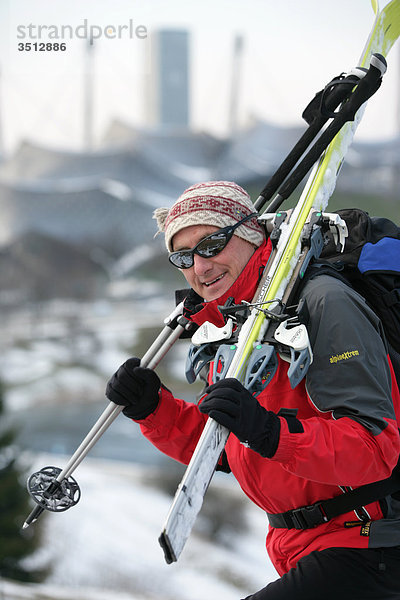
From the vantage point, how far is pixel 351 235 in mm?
1785

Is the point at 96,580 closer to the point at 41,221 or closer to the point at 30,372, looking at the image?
the point at 30,372

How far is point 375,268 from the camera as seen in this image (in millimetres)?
1675

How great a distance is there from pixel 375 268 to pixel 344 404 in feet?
1.30

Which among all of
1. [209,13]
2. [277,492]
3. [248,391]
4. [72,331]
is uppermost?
[248,391]

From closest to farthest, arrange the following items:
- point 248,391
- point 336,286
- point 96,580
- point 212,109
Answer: point 248,391 → point 336,286 → point 96,580 → point 212,109

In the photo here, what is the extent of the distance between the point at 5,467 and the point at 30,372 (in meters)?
11.4

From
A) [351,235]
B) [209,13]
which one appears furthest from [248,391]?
[209,13]

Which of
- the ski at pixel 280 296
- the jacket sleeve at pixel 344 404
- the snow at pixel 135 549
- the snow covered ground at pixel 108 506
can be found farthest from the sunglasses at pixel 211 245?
the snow at pixel 135 549

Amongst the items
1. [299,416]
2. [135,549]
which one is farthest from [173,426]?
[135,549]

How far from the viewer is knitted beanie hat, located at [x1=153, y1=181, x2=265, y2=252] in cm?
177

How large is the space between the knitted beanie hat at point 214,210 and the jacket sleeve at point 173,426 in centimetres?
47

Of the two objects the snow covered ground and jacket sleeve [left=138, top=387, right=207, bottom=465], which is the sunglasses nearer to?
jacket sleeve [left=138, top=387, right=207, bottom=465]

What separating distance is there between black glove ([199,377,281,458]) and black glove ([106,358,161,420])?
0.61m

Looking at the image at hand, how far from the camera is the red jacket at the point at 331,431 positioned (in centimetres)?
140
